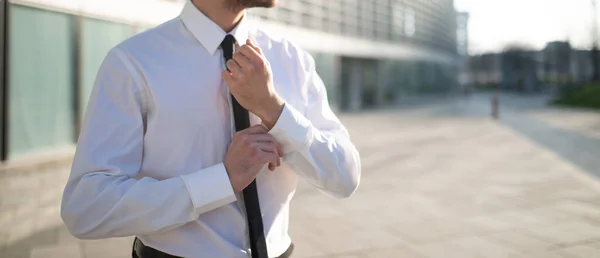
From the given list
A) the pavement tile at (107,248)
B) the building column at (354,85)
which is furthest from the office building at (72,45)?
the pavement tile at (107,248)

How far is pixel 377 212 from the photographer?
259 inches

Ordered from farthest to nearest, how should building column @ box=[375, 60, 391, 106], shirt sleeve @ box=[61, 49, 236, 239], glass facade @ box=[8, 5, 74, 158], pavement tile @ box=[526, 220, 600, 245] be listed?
1. building column @ box=[375, 60, 391, 106]
2. glass facade @ box=[8, 5, 74, 158]
3. pavement tile @ box=[526, 220, 600, 245]
4. shirt sleeve @ box=[61, 49, 236, 239]

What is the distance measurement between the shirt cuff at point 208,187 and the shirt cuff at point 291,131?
17 centimetres

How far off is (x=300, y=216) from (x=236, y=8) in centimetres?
510

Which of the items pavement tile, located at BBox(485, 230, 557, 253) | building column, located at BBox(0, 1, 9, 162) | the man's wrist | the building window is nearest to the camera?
the man's wrist

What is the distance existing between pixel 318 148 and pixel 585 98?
3845 cm

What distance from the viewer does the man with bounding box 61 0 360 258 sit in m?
1.22

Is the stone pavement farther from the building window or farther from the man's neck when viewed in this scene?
the building window

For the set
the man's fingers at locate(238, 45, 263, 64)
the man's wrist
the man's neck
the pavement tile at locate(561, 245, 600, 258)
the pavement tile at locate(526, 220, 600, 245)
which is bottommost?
the pavement tile at locate(561, 245, 600, 258)

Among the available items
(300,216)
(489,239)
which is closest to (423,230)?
(489,239)

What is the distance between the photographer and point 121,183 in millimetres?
1209

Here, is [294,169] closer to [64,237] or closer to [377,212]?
[64,237]

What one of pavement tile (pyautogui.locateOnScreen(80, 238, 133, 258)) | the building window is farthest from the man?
the building window

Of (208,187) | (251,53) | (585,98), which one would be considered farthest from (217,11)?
(585,98)
